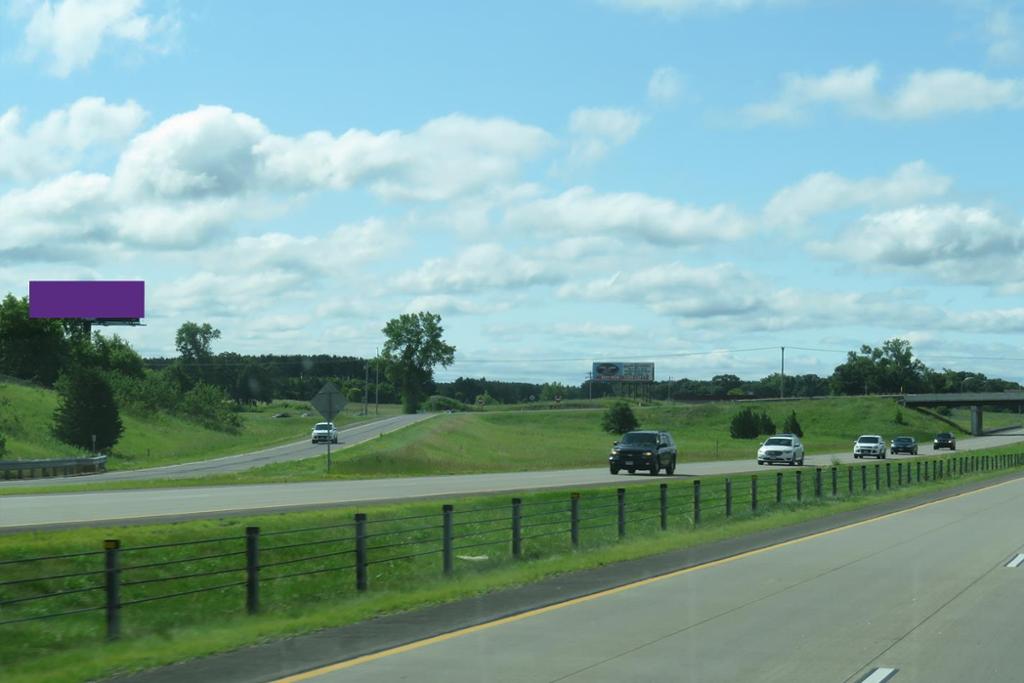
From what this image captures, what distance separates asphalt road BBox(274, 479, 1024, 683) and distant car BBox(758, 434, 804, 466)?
4966 cm

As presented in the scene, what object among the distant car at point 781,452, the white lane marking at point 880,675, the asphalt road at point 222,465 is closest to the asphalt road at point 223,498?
the asphalt road at point 222,465

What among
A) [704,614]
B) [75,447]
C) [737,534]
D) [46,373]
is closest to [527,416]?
[46,373]

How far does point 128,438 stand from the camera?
91938mm

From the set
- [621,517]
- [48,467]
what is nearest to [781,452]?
[48,467]

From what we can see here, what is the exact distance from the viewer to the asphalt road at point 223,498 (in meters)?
26.7

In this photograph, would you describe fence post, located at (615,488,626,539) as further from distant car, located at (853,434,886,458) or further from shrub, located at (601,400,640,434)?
shrub, located at (601,400,640,434)

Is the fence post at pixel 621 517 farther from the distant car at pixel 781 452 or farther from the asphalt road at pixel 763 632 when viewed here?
the distant car at pixel 781 452

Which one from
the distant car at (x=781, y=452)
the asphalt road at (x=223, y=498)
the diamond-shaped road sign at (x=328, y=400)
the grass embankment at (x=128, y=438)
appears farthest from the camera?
the grass embankment at (x=128, y=438)

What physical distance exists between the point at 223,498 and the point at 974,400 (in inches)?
5463

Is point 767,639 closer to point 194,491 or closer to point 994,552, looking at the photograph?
point 994,552

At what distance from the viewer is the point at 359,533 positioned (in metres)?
15.7

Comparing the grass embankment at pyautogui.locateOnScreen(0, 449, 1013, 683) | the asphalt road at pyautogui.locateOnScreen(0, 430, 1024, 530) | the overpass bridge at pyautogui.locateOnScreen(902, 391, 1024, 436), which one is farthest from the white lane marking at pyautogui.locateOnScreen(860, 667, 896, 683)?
the overpass bridge at pyautogui.locateOnScreen(902, 391, 1024, 436)

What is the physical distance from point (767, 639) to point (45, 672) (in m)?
6.26

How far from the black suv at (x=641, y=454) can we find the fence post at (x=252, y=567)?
128 ft
